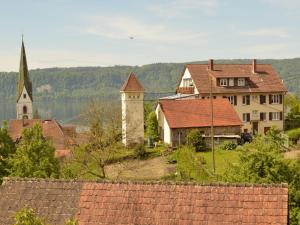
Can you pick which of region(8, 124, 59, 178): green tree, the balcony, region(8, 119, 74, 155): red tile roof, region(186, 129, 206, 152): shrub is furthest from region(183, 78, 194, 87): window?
region(8, 124, 59, 178): green tree

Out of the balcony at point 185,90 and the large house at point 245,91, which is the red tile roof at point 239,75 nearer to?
the large house at point 245,91

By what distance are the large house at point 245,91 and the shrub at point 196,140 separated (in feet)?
30.4

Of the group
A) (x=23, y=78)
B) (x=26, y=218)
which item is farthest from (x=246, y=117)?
(x=26, y=218)

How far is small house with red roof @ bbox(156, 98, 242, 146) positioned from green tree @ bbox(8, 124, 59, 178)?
22.1 meters

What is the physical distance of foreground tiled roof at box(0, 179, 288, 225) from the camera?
13.9m

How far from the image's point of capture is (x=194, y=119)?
1902 inches

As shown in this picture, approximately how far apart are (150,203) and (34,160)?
12.3 m

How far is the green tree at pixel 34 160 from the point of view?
2486 centimetres

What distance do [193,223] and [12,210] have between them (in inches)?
223

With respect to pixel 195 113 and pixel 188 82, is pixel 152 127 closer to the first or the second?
pixel 195 113

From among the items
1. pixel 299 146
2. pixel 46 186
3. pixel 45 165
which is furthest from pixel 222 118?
pixel 46 186

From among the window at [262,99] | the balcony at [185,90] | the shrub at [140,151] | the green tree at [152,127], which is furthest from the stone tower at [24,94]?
the window at [262,99]

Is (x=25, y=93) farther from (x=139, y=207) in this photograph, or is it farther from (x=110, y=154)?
(x=139, y=207)

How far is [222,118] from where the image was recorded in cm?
4919
